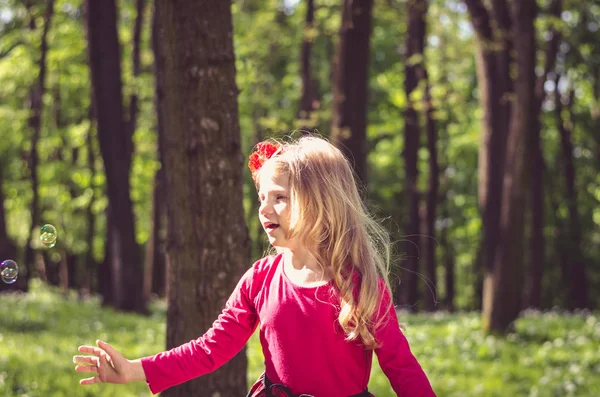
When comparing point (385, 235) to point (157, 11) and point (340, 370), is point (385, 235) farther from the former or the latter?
point (157, 11)

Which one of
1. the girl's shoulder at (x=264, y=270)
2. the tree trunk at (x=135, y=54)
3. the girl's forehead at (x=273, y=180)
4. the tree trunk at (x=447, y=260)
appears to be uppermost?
the tree trunk at (x=135, y=54)

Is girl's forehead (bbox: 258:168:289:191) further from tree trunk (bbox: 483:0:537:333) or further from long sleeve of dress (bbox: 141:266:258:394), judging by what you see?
tree trunk (bbox: 483:0:537:333)

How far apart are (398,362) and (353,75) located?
6.83 m

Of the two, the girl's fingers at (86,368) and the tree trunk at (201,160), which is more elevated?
the tree trunk at (201,160)

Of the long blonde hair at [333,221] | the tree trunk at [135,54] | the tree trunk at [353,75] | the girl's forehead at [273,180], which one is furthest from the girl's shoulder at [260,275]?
the tree trunk at [135,54]

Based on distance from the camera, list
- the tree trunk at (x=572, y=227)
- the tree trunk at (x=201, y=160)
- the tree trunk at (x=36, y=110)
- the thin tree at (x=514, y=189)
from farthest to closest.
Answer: the tree trunk at (x=572, y=227), the tree trunk at (x=36, y=110), the thin tree at (x=514, y=189), the tree trunk at (x=201, y=160)

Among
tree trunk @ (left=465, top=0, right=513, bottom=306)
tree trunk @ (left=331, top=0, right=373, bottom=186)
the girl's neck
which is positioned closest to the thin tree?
tree trunk @ (left=465, top=0, right=513, bottom=306)

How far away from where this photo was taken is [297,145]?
3.43m

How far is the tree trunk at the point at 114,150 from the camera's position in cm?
1462

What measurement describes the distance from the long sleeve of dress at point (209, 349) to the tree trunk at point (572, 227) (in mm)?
22311

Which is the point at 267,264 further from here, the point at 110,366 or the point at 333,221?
the point at 110,366

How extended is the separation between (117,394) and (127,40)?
21104mm

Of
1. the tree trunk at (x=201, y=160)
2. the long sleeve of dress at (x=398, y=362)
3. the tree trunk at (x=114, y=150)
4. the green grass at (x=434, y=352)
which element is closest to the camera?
the long sleeve of dress at (x=398, y=362)

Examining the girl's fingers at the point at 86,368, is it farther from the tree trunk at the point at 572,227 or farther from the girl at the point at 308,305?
the tree trunk at the point at 572,227
